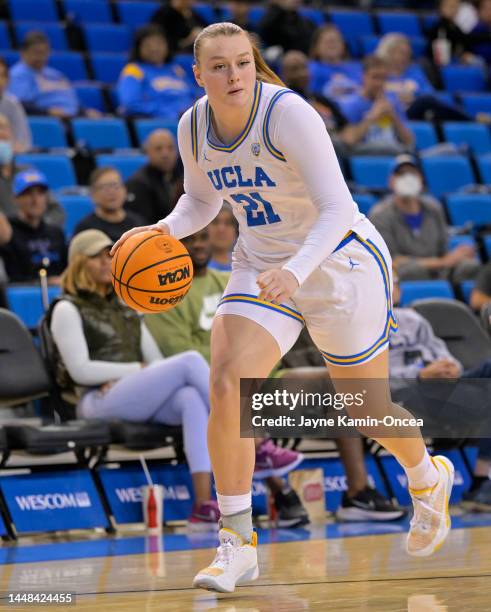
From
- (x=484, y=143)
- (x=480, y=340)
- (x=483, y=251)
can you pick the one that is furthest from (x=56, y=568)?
(x=484, y=143)

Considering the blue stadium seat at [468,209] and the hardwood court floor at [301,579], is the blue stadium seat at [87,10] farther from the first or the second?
the hardwood court floor at [301,579]

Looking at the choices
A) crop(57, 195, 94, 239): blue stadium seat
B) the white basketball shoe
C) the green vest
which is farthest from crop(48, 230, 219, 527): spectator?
crop(57, 195, 94, 239): blue stadium seat

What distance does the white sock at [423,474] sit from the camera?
4.02m

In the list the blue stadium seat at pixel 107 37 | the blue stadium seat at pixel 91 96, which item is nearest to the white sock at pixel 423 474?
the blue stadium seat at pixel 91 96

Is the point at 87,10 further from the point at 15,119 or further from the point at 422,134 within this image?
the point at 422,134

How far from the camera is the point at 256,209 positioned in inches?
147

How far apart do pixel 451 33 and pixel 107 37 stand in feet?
13.5

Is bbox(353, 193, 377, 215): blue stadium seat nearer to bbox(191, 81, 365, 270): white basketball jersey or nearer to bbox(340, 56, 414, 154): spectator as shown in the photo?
bbox(340, 56, 414, 154): spectator

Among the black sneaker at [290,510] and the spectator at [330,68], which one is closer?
the black sneaker at [290,510]

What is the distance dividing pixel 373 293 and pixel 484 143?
24.3 ft

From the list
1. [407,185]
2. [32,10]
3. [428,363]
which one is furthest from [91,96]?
[428,363]

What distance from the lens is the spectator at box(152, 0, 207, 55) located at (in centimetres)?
1080

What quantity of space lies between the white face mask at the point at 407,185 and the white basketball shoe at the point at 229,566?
4.86m

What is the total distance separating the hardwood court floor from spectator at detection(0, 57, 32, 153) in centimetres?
438
